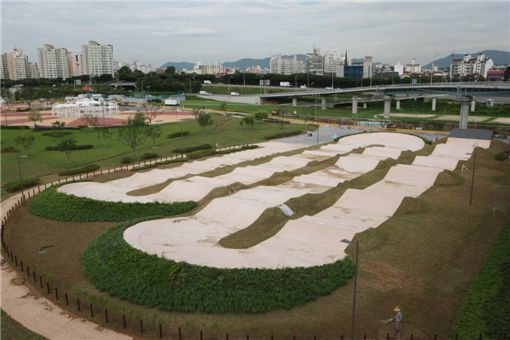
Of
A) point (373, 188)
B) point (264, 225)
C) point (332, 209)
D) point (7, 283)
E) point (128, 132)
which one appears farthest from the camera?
point (128, 132)

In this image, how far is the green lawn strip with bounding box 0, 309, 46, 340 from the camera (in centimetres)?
1834

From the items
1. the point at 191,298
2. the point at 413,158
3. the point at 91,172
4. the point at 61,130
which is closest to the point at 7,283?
the point at 191,298

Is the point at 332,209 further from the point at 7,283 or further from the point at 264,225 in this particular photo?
the point at 7,283

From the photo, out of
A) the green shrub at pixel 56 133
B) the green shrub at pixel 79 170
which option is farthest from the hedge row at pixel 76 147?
the green shrub at pixel 79 170

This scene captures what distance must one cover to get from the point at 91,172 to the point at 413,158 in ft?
123

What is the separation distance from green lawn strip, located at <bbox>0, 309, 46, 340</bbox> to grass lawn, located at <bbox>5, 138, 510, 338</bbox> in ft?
8.75

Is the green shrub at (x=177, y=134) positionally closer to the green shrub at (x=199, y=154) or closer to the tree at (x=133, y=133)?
the tree at (x=133, y=133)

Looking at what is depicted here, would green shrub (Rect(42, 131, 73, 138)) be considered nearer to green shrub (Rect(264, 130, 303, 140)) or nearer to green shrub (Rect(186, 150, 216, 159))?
green shrub (Rect(186, 150, 216, 159))

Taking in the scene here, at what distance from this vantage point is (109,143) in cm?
6675

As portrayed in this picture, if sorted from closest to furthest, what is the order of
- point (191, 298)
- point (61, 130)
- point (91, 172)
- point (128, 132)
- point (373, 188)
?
point (191, 298) < point (373, 188) < point (91, 172) < point (128, 132) < point (61, 130)

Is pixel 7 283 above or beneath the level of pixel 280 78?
beneath

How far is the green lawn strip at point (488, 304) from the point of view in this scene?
17.9 metres

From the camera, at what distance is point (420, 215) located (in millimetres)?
31766

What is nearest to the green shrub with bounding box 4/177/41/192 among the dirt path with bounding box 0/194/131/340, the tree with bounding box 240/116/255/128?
the dirt path with bounding box 0/194/131/340
